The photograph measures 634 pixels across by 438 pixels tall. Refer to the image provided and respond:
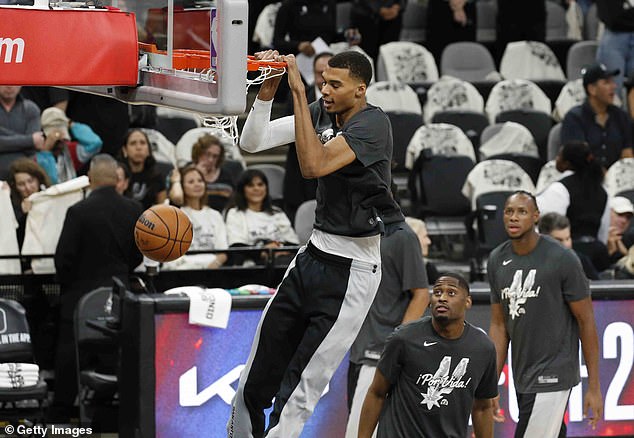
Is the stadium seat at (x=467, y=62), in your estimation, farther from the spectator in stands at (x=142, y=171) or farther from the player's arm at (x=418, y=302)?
the player's arm at (x=418, y=302)

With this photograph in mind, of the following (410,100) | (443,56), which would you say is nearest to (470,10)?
(443,56)

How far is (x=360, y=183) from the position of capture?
6484 mm

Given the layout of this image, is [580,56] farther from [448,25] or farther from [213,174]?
[213,174]

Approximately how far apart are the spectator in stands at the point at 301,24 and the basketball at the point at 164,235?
6.63 meters

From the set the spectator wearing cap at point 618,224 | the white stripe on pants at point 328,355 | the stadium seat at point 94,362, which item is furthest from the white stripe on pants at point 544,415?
the spectator wearing cap at point 618,224

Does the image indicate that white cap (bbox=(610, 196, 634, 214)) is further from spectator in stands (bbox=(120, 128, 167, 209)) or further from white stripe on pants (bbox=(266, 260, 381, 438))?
white stripe on pants (bbox=(266, 260, 381, 438))

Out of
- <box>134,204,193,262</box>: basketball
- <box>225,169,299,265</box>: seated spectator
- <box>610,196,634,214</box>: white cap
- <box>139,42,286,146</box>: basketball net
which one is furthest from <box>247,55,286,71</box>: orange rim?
<box>610,196,634,214</box>: white cap

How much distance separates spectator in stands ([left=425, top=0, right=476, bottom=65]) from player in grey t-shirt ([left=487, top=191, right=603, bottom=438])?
8948 mm

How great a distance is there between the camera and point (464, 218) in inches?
528

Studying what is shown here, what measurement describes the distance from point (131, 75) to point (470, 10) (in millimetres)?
11010

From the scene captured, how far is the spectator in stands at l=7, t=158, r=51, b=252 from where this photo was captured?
10883mm

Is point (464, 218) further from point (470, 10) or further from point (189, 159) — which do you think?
point (470, 10)

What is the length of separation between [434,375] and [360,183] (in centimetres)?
129

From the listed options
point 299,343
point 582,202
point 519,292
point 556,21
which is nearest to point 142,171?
point 582,202
